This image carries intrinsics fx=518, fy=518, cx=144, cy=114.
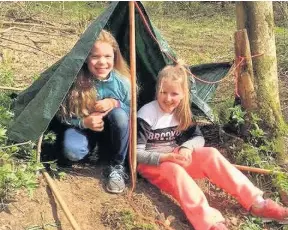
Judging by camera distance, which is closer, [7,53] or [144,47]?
[144,47]

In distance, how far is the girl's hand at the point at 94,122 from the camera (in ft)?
11.7

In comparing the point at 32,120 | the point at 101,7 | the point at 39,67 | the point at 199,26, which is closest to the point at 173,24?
the point at 199,26

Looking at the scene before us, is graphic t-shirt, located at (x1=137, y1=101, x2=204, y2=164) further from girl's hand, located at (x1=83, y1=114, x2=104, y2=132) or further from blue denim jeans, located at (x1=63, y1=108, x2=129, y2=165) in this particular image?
girl's hand, located at (x1=83, y1=114, x2=104, y2=132)

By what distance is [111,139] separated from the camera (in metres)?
3.69

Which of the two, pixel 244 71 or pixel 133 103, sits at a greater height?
pixel 244 71

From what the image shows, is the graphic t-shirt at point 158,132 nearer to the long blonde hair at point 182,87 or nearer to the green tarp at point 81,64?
the long blonde hair at point 182,87

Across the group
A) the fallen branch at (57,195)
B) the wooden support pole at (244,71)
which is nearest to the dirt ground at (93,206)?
the fallen branch at (57,195)

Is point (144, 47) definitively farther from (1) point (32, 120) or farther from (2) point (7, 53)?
(2) point (7, 53)

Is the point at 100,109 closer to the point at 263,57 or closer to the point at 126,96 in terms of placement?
the point at 126,96

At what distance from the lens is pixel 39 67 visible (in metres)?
6.45

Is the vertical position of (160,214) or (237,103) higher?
(237,103)

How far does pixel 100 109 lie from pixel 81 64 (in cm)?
36

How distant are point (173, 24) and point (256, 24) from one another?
5.49 m

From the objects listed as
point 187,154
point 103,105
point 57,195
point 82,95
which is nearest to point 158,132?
point 187,154
